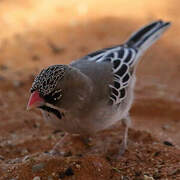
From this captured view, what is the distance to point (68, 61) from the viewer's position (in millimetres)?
8125

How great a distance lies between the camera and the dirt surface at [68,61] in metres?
4.00

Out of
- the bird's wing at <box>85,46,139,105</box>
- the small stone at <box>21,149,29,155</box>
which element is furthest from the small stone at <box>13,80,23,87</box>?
the small stone at <box>21,149,29,155</box>

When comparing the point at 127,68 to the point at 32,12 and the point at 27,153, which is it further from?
the point at 32,12

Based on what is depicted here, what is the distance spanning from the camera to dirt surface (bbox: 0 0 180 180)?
4000 mm

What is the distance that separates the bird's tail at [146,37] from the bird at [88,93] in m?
0.57

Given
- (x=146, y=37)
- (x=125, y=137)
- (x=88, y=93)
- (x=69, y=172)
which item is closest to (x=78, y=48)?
(x=146, y=37)

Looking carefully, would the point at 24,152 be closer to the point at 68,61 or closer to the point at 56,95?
the point at 56,95

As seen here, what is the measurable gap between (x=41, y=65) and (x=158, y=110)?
291 centimetres

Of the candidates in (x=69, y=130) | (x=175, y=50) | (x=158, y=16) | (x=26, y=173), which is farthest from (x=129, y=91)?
(x=158, y=16)

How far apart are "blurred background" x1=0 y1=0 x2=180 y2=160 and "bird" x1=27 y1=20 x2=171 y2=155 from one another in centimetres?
100

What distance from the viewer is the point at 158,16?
9906 mm

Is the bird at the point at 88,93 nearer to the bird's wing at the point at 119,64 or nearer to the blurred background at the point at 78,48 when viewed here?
the bird's wing at the point at 119,64

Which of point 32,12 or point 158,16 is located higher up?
point 32,12

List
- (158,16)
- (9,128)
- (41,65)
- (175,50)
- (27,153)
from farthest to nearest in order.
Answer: (158,16) < (175,50) < (41,65) < (9,128) < (27,153)
